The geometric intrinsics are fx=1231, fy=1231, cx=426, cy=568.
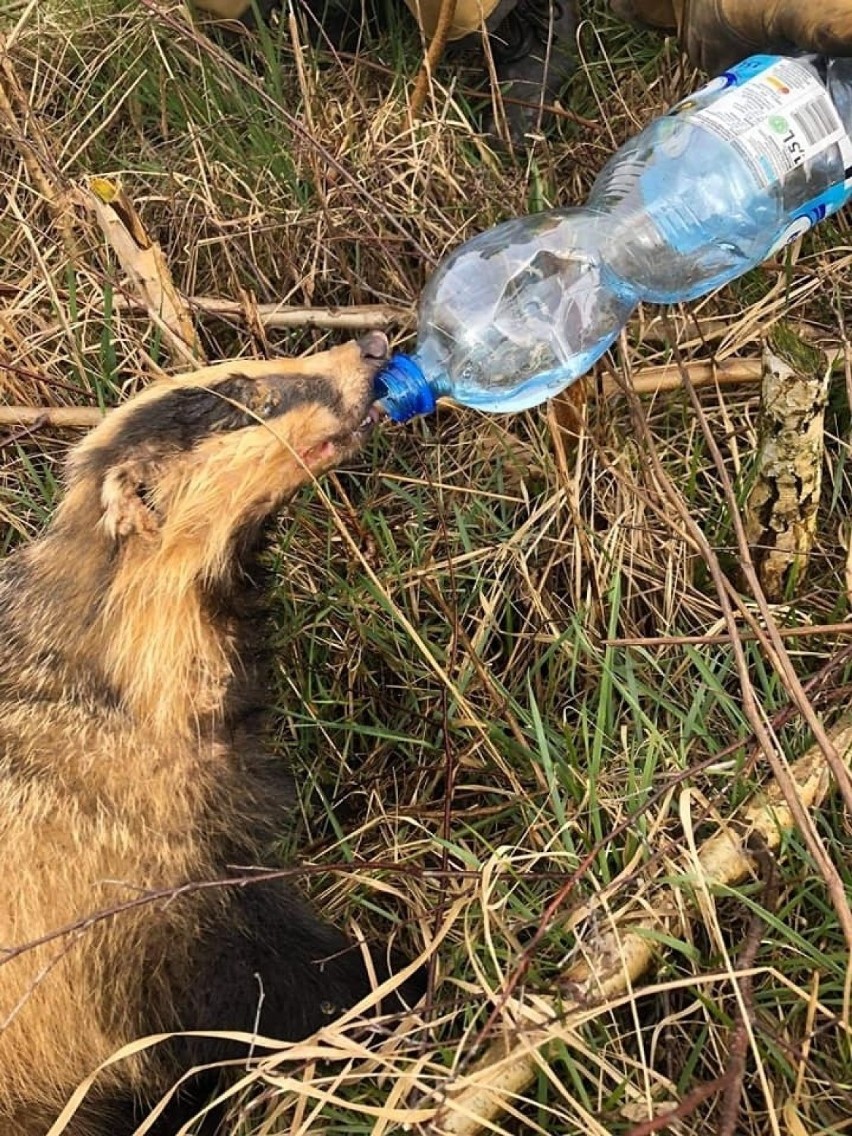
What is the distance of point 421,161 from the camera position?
351cm

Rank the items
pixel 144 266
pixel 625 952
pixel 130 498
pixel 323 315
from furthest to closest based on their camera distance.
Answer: pixel 323 315 < pixel 144 266 < pixel 130 498 < pixel 625 952

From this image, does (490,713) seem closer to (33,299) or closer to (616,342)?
(616,342)

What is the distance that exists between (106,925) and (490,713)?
917mm

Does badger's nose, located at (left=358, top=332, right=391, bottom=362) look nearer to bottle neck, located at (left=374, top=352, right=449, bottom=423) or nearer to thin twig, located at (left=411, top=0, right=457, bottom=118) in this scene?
bottle neck, located at (left=374, top=352, right=449, bottom=423)

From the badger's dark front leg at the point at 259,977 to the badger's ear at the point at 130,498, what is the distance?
Answer: 0.75 meters

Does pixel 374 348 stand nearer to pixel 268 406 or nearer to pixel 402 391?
pixel 402 391

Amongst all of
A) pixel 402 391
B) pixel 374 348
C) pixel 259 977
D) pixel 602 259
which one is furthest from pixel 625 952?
pixel 602 259

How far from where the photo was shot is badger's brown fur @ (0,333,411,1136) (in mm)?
2357

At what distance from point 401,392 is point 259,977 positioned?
1.21 meters

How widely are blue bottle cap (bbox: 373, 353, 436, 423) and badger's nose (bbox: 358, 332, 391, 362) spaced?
0.02m

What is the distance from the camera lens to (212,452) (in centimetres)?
239

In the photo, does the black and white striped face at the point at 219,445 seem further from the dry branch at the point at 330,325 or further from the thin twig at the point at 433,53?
the thin twig at the point at 433,53

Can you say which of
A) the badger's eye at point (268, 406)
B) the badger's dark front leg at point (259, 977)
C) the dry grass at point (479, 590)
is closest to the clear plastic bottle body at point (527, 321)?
the dry grass at point (479, 590)

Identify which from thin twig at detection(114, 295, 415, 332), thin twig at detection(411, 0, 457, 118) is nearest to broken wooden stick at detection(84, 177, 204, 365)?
thin twig at detection(114, 295, 415, 332)
